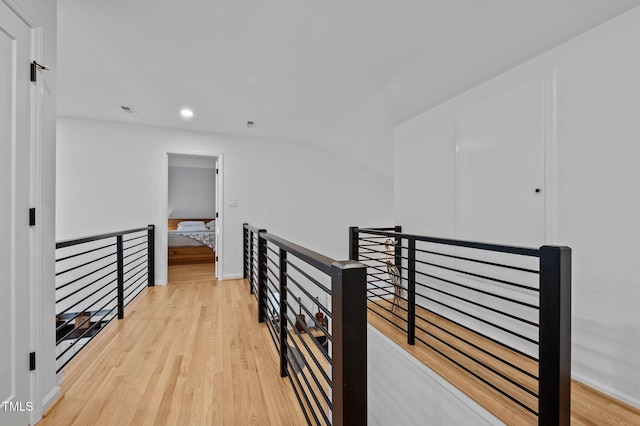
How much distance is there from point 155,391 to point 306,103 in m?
2.85

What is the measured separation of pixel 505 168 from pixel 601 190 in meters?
0.60

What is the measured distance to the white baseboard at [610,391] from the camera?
1.45 m

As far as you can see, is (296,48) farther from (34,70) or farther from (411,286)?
(411,286)

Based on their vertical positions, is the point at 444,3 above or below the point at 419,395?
above

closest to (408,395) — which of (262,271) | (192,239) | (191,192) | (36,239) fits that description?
(262,271)

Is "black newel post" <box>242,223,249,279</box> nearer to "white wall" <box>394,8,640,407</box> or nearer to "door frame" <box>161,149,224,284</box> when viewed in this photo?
"door frame" <box>161,149,224,284</box>

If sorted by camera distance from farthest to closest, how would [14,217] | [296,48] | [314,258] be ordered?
[296,48] < [14,217] < [314,258]

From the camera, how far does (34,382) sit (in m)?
1.27

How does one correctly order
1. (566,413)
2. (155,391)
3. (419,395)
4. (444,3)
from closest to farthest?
(566,413) < (155,391) < (444,3) < (419,395)

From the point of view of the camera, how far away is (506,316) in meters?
1.78

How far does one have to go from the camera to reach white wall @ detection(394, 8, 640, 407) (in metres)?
1.46

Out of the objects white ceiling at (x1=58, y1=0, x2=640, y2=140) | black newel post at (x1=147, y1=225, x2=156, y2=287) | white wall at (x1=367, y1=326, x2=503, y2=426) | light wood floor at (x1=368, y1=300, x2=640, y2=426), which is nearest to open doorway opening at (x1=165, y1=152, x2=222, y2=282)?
black newel post at (x1=147, y1=225, x2=156, y2=287)

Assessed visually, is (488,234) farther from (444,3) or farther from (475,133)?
(444,3)

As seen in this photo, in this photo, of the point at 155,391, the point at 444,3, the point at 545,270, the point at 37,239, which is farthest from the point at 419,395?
the point at 444,3
